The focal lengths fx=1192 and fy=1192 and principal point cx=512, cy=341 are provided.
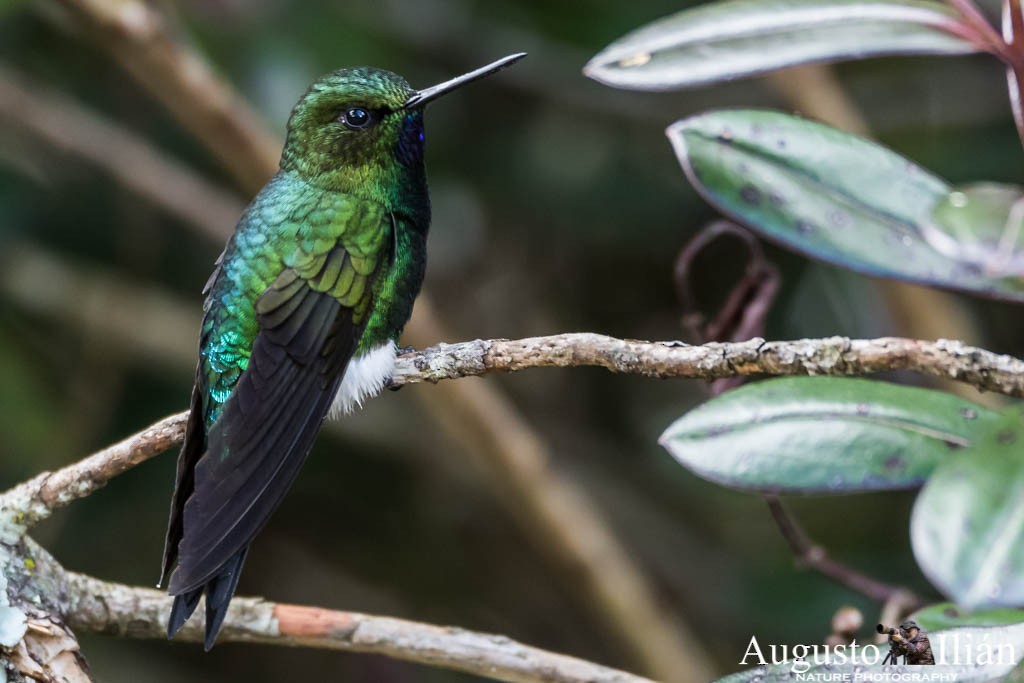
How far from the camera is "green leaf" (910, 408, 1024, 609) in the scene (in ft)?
3.04

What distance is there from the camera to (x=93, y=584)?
1.57m

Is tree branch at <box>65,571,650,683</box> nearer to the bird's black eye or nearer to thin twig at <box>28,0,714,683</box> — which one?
the bird's black eye

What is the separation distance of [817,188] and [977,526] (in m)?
0.53

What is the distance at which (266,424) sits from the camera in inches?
70.5

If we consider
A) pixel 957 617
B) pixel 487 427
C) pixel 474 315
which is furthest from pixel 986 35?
pixel 474 315

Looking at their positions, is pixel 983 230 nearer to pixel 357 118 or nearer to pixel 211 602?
pixel 211 602

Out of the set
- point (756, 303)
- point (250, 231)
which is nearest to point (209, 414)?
point (250, 231)

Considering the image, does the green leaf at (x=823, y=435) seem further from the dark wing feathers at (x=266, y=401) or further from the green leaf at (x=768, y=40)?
the dark wing feathers at (x=266, y=401)

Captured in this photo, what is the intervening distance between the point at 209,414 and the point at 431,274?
1.96m

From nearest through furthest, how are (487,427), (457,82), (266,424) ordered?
(266,424) < (457,82) < (487,427)

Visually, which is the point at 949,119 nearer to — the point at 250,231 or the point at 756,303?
the point at 756,303

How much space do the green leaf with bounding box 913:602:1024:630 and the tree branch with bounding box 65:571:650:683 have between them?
35 cm

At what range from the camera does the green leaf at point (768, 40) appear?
1350 mm

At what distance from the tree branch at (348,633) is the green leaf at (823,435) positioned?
0.39 meters
